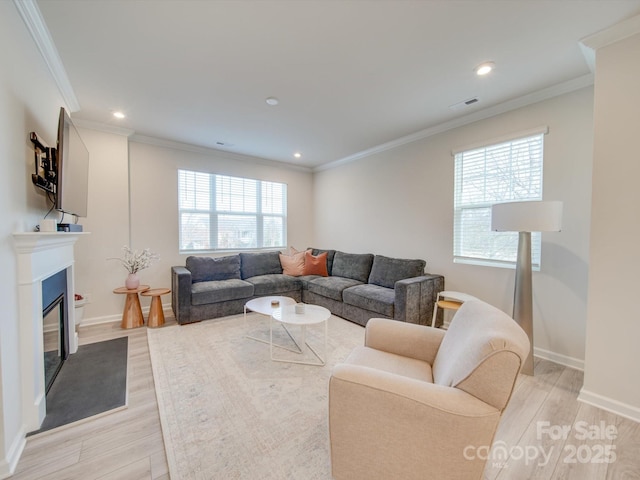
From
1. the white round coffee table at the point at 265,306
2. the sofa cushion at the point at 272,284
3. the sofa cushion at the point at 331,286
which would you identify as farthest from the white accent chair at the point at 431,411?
the sofa cushion at the point at 272,284

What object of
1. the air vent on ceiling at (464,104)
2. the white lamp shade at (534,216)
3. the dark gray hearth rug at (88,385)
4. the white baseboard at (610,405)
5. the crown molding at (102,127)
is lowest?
the dark gray hearth rug at (88,385)

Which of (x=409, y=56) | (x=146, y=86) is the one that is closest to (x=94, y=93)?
(x=146, y=86)

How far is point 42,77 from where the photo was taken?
1.98 metres

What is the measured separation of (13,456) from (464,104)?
4.34 metres

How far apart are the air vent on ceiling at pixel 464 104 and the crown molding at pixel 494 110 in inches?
10.0

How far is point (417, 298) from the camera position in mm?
3045

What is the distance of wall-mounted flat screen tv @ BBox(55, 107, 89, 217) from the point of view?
185 cm

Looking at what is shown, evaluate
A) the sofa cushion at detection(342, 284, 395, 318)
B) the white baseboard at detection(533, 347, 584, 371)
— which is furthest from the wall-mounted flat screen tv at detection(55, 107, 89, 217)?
the white baseboard at detection(533, 347, 584, 371)

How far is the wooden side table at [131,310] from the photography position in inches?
130

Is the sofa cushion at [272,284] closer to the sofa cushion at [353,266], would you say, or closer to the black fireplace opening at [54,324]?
the sofa cushion at [353,266]

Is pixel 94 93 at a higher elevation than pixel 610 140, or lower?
higher

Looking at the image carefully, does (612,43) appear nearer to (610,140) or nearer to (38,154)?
(610,140)

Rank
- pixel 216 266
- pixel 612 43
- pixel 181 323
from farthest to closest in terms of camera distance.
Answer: pixel 216 266 → pixel 181 323 → pixel 612 43

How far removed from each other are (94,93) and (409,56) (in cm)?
298
